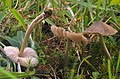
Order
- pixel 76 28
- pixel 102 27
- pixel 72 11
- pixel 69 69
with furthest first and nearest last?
pixel 72 11
pixel 76 28
pixel 69 69
pixel 102 27

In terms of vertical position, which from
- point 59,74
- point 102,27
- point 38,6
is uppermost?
point 38,6

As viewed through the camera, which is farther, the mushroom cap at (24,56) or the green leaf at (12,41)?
the green leaf at (12,41)

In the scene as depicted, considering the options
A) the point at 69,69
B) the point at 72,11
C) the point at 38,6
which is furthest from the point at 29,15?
the point at 69,69

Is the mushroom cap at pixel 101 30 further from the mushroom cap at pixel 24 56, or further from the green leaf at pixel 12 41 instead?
the green leaf at pixel 12 41

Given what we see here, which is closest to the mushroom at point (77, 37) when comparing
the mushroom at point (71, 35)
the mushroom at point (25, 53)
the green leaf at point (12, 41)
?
the mushroom at point (71, 35)

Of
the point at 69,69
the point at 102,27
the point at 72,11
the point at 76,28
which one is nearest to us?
the point at 102,27

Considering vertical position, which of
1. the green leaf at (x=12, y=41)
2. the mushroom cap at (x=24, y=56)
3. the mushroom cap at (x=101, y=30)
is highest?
the mushroom cap at (x=101, y=30)

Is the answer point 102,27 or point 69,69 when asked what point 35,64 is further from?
point 102,27
